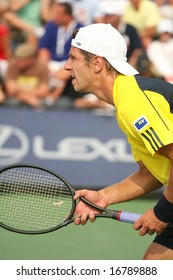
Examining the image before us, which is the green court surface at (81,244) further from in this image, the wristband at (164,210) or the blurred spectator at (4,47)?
the blurred spectator at (4,47)

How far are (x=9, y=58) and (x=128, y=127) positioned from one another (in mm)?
5259

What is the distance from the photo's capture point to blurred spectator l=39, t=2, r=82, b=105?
9.16 meters

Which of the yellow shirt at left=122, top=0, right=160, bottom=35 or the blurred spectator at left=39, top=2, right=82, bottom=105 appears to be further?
the yellow shirt at left=122, top=0, right=160, bottom=35

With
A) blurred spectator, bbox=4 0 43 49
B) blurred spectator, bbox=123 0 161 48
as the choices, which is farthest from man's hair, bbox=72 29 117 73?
blurred spectator, bbox=123 0 161 48

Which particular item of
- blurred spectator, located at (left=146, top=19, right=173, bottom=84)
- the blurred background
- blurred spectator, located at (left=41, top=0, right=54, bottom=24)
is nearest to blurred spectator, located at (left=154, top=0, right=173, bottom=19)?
the blurred background

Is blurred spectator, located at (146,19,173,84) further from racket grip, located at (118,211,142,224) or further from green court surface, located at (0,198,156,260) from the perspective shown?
racket grip, located at (118,211,142,224)

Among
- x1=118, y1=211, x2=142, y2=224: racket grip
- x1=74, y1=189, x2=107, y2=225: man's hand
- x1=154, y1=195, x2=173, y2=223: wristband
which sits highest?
x1=154, y1=195, x2=173, y2=223: wristband

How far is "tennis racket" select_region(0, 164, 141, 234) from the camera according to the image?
4.71m

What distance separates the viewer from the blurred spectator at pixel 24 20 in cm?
977

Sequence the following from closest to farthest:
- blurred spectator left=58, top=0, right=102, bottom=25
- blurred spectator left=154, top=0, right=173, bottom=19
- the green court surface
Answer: the green court surface → blurred spectator left=58, top=0, right=102, bottom=25 → blurred spectator left=154, top=0, right=173, bottom=19

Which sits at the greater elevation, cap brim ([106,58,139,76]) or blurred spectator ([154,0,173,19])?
cap brim ([106,58,139,76])

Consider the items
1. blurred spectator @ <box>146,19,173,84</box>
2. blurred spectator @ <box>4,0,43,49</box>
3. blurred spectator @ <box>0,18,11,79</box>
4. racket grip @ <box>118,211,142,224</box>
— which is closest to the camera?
racket grip @ <box>118,211,142,224</box>

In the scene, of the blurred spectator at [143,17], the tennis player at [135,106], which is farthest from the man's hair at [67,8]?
the tennis player at [135,106]

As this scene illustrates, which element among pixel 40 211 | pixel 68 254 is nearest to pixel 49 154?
pixel 68 254
